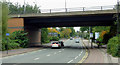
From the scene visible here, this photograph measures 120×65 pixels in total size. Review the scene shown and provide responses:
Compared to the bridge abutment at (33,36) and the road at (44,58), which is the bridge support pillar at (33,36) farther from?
the road at (44,58)

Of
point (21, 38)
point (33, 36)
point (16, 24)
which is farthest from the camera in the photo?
point (33, 36)

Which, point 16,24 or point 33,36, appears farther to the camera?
point 33,36

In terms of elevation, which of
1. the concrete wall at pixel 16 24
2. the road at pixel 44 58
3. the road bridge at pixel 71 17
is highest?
the road bridge at pixel 71 17

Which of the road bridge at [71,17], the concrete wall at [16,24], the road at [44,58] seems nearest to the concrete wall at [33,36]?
the road bridge at [71,17]

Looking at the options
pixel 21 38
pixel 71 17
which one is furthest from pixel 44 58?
pixel 21 38

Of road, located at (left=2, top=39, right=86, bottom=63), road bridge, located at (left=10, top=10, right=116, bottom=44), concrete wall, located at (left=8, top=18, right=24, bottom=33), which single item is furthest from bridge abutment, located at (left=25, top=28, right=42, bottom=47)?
road, located at (left=2, top=39, right=86, bottom=63)

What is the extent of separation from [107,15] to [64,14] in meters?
7.95

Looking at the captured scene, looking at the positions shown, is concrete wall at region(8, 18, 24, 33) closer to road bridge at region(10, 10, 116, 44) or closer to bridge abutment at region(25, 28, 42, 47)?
road bridge at region(10, 10, 116, 44)

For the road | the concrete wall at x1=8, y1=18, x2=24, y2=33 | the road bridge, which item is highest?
the road bridge

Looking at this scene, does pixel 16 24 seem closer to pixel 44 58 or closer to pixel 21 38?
pixel 21 38

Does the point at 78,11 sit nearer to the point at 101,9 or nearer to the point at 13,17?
the point at 101,9

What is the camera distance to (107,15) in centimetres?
3108

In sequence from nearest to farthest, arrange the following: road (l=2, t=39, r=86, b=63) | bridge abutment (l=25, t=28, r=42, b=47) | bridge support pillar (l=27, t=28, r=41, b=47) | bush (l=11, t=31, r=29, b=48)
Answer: road (l=2, t=39, r=86, b=63)
bush (l=11, t=31, r=29, b=48)
bridge abutment (l=25, t=28, r=42, b=47)
bridge support pillar (l=27, t=28, r=41, b=47)

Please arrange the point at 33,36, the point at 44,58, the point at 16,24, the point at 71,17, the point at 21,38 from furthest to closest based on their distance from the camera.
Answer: the point at 33,36 < the point at 16,24 < the point at 21,38 < the point at 71,17 < the point at 44,58
